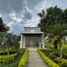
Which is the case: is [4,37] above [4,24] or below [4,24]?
below

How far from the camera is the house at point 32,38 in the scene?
2169 inches

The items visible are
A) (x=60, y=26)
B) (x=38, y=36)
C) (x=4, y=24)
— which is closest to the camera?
(x=60, y=26)

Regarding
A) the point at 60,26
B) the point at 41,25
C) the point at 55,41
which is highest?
the point at 41,25

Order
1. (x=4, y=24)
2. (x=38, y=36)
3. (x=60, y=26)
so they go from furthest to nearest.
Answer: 1. (x=4, y=24)
2. (x=38, y=36)
3. (x=60, y=26)

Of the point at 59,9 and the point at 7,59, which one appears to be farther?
the point at 59,9

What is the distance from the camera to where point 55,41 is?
31156 millimetres

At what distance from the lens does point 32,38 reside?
59656 millimetres

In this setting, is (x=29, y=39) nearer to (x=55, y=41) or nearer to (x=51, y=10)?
(x=51, y=10)

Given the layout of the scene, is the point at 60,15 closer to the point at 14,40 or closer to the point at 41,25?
the point at 41,25

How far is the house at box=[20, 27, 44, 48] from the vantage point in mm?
55094

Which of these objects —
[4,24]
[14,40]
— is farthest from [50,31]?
[4,24]

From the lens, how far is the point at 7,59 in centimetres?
2712

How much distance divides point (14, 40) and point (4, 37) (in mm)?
1566

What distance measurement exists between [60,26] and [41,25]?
2932cm
